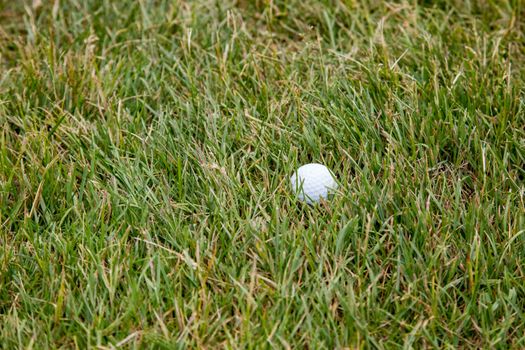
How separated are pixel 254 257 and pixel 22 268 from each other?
0.86m

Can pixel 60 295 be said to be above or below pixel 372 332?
above

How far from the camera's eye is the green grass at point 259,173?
9.26ft

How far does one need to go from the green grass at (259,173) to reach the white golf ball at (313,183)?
48 mm

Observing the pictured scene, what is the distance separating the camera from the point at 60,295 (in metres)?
2.82

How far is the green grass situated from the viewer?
282 cm

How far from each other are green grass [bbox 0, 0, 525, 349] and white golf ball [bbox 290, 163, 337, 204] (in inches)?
1.9

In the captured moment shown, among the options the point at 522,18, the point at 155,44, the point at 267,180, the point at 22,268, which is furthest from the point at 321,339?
the point at 522,18

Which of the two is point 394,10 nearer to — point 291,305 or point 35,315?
point 291,305

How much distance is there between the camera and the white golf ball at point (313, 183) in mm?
3297

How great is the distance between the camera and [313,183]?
10.9 feet

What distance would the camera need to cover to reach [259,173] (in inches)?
139

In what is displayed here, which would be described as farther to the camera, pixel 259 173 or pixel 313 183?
pixel 259 173

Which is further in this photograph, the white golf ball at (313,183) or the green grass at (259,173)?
the white golf ball at (313,183)

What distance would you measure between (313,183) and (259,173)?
296 millimetres
